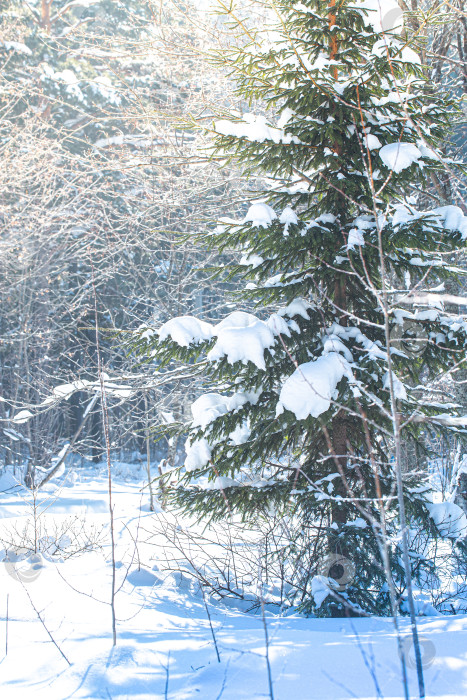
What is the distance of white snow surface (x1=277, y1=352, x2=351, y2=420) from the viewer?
11.3 ft

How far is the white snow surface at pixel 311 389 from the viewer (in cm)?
344

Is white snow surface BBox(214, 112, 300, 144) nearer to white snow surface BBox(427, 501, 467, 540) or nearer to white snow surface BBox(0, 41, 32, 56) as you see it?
white snow surface BBox(427, 501, 467, 540)

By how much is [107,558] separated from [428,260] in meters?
4.56

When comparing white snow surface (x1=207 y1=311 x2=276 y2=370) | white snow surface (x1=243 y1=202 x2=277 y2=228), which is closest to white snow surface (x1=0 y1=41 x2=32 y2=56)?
white snow surface (x1=243 y1=202 x2=277 y2=228)

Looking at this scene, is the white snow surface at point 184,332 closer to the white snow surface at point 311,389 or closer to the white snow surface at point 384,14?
the white snow surface at point 311,389

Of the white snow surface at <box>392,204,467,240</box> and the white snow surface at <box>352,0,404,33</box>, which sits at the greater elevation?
the white snow surface at <box>352,0,404,33</box>

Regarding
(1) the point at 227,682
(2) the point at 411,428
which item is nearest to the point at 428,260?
(2) the point at 411,428

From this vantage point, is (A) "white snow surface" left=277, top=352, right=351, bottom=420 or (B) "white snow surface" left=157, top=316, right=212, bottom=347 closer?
(A) "white snow surface" left=277, top=352, right=351, bottom=420

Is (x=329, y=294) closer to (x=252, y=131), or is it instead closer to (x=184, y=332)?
(x=184, y=332)

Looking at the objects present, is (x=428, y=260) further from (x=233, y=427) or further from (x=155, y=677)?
(x=155, y=677)

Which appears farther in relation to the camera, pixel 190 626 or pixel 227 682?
pixel 190 626

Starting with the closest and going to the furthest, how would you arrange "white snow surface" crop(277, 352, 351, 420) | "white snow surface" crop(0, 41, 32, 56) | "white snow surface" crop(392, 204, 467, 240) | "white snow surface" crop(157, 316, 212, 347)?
"white snow surface" crop(277, 352, 351, 420) → "white snow surface" crop(392, 204, 467, 240) → "white snow surface" crop(157, 316, 212, 347) → "white snow surface" crop(0, 41, 32, 56)

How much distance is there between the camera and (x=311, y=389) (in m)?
3.44

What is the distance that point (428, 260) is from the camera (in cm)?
444
